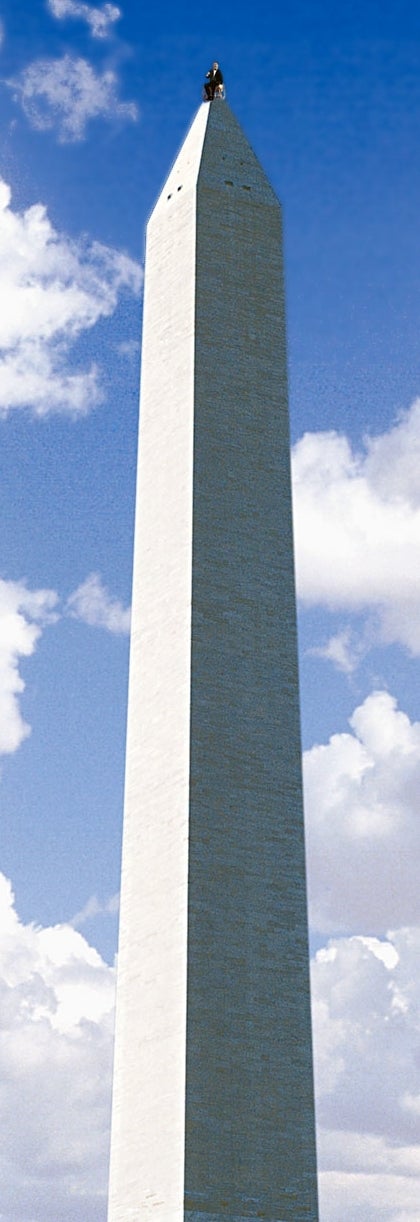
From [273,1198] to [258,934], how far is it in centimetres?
442

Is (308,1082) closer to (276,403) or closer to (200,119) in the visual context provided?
(276,403)

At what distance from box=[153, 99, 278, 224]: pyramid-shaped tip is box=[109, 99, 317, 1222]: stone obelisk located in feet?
0.21

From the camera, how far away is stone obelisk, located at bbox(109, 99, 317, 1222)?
89.3 ft

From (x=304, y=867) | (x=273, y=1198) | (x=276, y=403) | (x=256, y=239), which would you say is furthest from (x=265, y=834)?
(x=256, y=239)

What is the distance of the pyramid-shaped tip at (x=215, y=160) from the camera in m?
35.2

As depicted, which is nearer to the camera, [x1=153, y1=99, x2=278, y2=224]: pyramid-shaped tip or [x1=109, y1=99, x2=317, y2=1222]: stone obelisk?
[x1=109, y1=99, x2=317, y2=1222]: stone obelisk

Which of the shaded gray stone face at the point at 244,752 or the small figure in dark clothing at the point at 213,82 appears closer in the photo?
the shaded gray stone face at the point at 244,752

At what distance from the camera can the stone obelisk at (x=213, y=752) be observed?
27219 mm

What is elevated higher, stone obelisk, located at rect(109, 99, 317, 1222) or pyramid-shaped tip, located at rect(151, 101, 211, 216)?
pyramid-shaped tip, located at rect(151, 101, 211, 216)

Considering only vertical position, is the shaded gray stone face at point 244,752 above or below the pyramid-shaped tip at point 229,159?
below

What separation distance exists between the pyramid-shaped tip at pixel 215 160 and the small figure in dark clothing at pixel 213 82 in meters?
0.33

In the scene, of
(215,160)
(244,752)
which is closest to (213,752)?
(244,752)

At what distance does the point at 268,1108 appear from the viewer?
2753cm

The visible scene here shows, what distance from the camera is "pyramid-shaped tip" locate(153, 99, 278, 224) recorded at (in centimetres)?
3516
